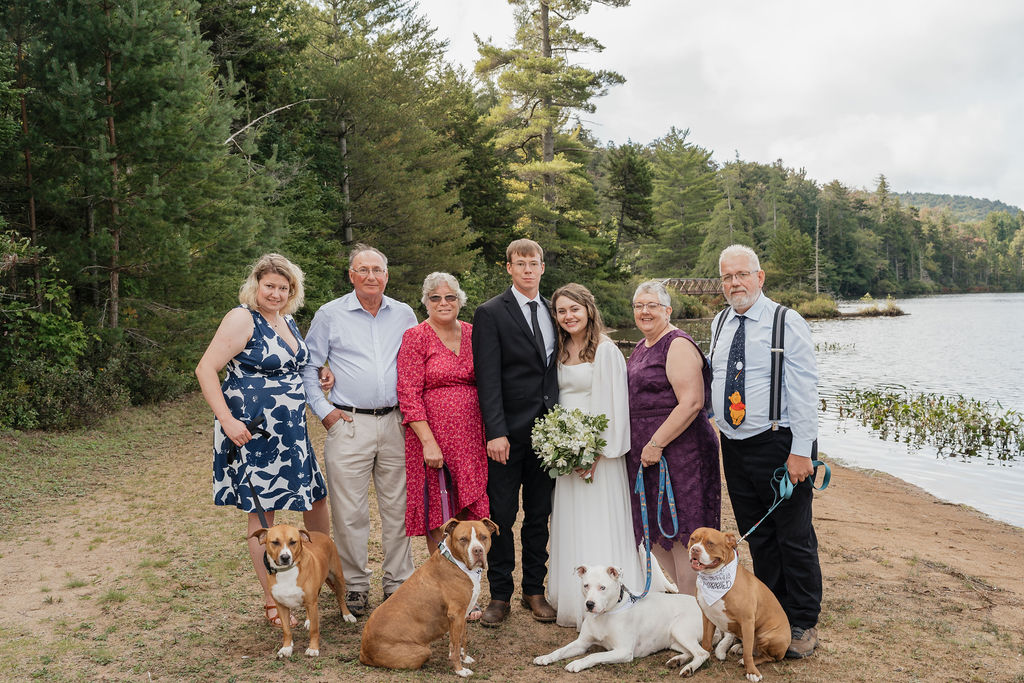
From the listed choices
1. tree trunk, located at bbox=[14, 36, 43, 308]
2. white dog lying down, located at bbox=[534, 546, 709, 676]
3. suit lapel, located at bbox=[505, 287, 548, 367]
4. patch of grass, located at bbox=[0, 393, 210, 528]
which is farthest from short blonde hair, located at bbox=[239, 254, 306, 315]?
tree trunk, located at bbox=[14, 36, 43, 308]

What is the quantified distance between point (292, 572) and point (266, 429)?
93 centimetres

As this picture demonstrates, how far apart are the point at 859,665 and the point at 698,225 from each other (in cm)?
7393

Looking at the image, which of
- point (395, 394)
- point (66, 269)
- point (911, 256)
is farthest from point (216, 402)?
point (911, 256)

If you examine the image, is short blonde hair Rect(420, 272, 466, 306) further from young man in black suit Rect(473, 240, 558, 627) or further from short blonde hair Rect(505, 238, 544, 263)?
short blonde hair Rect(505, 238, 544, 263)

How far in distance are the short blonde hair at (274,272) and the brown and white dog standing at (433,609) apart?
6.25 feet

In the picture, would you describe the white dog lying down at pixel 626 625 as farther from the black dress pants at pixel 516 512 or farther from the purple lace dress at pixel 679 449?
the black dress pants at pixel 516 512

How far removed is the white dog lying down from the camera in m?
4.16

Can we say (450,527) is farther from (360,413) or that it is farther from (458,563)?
(360,413)

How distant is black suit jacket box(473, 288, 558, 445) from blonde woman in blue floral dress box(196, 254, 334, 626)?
1.23 m

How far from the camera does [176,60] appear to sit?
41.3 feet

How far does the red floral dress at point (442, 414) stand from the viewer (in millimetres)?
4746

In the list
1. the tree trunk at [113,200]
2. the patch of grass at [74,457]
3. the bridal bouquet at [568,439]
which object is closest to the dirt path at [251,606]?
the patch of grass at [74,457]

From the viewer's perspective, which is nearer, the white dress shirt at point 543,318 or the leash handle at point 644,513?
the leash handle at point 644,513

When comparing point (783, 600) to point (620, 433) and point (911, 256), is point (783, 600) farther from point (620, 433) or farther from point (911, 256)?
point (911, 256)
